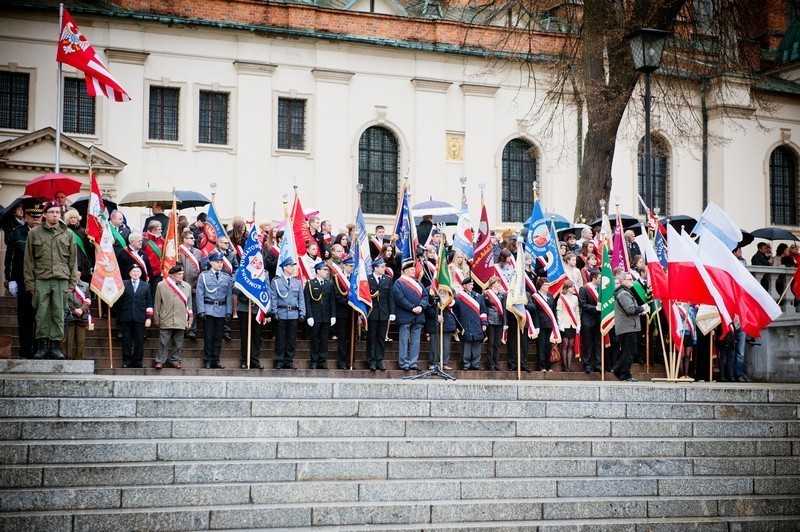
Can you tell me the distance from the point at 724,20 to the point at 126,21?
691 inches

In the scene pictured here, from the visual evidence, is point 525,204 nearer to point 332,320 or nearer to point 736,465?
point 332,320

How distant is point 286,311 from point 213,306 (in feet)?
3.83

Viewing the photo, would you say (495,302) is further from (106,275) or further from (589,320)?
(106,275)

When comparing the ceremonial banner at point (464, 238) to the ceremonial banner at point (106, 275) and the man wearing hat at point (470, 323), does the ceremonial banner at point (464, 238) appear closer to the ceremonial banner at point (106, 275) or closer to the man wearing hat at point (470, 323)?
the man wearing hat at point (470, 323)

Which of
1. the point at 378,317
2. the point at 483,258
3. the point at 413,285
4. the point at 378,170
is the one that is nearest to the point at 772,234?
the point at 378,170

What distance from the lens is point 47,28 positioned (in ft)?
101

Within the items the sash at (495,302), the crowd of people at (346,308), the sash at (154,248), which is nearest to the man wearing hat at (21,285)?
the crowd of people at (346,308)

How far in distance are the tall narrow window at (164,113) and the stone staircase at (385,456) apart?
20.6 meters

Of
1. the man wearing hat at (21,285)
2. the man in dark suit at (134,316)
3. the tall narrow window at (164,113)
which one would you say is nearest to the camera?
the man wearing hat at (21,285)

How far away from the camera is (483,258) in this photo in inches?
762

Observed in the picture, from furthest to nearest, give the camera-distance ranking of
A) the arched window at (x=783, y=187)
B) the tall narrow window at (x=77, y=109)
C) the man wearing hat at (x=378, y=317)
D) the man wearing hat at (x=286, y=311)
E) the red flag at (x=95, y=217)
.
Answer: the arched window at (x=783, y=187)
the tall narrow window at (x=77, y=109)
the red flag at (x=95, y=217)
the man wearing hat at (x=378, y=317)
the man wearing hat at (x=286, y=311)

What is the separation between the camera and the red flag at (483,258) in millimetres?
19125

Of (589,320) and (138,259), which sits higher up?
(138,259)

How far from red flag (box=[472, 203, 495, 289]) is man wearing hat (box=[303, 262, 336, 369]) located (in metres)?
2.99
